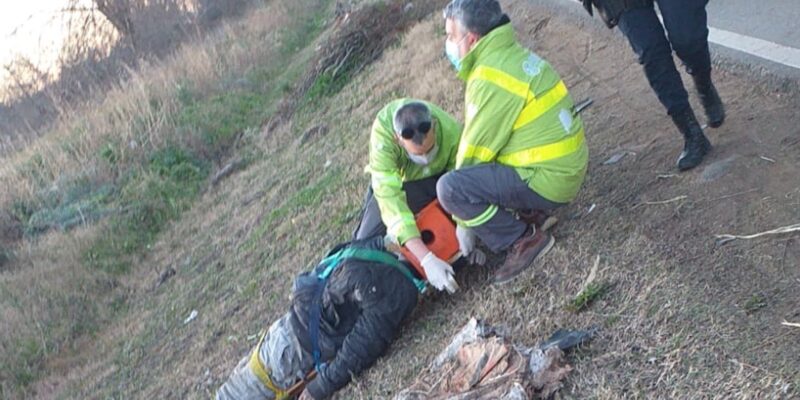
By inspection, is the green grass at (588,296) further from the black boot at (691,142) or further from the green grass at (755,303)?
the black boot at (691,142)

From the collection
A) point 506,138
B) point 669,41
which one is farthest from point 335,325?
point 669,41

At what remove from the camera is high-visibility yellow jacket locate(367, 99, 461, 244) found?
14.6 feet

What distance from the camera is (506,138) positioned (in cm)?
426

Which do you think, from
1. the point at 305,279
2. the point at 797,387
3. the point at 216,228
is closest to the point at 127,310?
the point at 216,228

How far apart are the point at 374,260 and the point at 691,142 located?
1751mm

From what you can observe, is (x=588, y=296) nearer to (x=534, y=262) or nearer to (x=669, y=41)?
(x=534, y=262)

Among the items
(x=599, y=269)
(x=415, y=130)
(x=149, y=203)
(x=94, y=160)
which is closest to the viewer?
(x=599, y=269)

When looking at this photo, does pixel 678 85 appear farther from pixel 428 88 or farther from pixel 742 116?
pixel 428 88

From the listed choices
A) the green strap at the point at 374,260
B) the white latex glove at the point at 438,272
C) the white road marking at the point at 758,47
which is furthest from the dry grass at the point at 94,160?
the white road marking at the point at 758,47

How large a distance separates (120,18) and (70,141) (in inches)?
224

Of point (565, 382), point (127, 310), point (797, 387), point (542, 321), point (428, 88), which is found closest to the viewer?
point (797, 387)

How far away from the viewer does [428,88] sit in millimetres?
8367

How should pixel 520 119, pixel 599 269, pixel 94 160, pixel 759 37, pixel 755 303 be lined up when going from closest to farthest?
pixel 755 303 → pixel 599 269 → pixel 520 119 → pixel 759 37 → pixel 94 160

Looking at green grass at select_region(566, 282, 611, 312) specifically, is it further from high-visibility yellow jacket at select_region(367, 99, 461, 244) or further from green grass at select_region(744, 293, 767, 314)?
high-visibility yellow jacket at select_region(367, 99, 461, 244)
